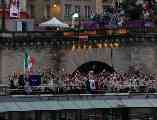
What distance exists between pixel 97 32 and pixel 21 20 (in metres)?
6.37

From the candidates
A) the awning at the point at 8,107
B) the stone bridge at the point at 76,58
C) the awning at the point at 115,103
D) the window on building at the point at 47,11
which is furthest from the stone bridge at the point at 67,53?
the window on building at the point at 47,11

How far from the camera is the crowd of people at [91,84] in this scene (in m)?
58.2

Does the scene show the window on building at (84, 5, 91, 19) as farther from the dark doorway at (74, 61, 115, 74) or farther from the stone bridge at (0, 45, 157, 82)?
the stone bridge at (0, 45, 157, 82)

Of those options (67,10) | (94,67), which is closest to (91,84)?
(94,67)

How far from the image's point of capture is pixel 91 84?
5862 centimetres

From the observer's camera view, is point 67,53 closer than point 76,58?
Yes

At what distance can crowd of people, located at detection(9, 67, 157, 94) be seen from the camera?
58250 mm

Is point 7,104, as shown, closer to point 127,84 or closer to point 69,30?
point 127,84

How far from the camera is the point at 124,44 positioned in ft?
228

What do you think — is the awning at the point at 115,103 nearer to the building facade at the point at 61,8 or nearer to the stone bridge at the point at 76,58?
the stone bridge at the point at 76,58

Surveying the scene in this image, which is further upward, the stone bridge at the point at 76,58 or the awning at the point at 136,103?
the stone bridge at the point at 76,58

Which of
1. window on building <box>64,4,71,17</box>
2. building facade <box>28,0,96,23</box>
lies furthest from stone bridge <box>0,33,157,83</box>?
window on building <box>64,4,71,17</box>

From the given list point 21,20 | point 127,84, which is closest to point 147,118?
point 127,84

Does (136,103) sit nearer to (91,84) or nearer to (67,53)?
(91,84)
